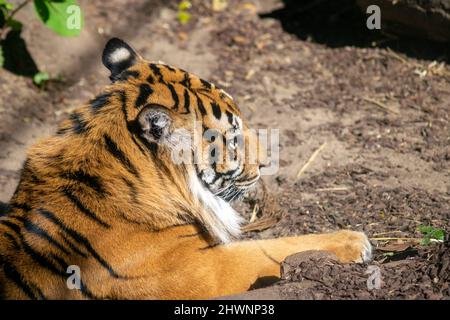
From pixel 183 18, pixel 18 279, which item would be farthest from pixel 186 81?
pixel 183 18

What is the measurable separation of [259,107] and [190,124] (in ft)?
9.18

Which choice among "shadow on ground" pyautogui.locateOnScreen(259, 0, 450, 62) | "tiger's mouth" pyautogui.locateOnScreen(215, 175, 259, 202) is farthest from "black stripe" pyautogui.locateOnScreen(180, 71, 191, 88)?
"shadow on ground" pyautogui.locateOnScreen(259, 0, 450, 62)

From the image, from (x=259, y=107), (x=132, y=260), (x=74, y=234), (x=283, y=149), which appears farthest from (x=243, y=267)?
(x=259, y=107)

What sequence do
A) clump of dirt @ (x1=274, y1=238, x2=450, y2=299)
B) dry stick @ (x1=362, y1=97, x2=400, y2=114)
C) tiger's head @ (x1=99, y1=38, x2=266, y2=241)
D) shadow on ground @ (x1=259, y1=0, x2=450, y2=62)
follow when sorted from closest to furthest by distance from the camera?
clump of dirt @ (x1=274, y1=238, x2=450, y2=299), tiger's head @ (x1=99, y1=38, x2=266, y2=241), dry stick @ (x1=362, y1=97, x2=400, y2=114), shadow on ground @ (x1=259, y1=0, x2=450, y2=62)

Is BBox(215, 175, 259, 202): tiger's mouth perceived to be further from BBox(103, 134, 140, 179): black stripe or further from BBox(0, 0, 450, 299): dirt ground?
BBox(103, 134, 140, 179): black stripe

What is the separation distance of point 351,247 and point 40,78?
400cm

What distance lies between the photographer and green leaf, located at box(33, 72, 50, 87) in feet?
22.8

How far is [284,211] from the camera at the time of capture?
17.2 feet

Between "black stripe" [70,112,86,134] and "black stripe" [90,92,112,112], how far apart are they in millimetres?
99

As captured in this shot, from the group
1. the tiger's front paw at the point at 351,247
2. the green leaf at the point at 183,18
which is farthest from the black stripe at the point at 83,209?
the green leaf at the point at 183,18

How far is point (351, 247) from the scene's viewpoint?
4.30 meters
